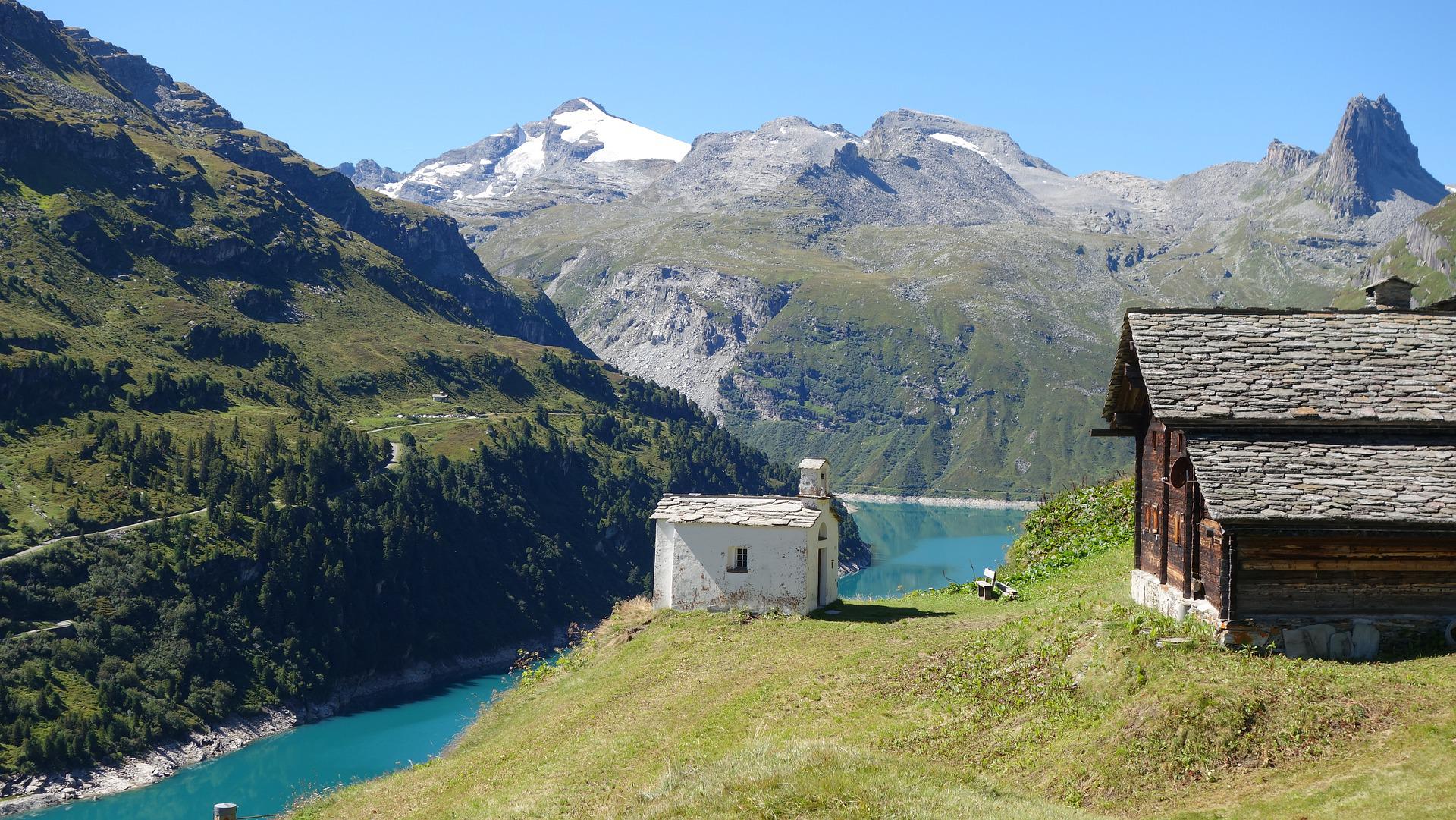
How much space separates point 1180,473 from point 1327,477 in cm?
360

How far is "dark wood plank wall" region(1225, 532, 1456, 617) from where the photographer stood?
24.7 meters

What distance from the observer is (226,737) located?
13800 centimetres

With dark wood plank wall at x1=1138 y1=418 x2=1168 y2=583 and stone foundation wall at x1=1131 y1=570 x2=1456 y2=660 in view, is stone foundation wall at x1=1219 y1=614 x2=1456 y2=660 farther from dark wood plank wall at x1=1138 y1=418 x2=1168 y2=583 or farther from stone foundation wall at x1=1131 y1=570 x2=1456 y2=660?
dark wood plank wall at x1=1138 y1=418 x2=1168 y2=583

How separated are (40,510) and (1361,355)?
526ft

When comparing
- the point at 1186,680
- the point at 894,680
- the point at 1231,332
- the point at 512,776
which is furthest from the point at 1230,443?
the point at 512,776

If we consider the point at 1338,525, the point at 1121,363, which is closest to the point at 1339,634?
the point at 1338,525

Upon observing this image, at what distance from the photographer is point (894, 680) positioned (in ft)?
99.4

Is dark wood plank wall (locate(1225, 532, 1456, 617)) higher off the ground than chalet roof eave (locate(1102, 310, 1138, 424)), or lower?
lower

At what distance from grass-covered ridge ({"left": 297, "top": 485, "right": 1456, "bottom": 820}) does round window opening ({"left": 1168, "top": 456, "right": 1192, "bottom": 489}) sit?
3.39 meters

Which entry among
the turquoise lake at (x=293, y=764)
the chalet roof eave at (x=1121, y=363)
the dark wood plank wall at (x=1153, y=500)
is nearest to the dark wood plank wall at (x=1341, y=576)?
the dark wood plank wall at (x=1153, y=500)

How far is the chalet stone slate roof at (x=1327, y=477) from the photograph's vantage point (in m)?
24.4

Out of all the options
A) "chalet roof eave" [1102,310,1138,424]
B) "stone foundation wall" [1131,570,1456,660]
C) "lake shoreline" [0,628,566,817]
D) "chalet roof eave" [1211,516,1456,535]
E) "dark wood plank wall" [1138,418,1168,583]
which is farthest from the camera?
"lake shoreline" [0,628,566,817]

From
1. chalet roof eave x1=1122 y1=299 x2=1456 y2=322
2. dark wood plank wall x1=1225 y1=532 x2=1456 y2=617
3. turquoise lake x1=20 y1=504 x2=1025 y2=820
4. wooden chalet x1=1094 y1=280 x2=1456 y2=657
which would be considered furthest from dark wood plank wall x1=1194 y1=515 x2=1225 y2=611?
turquoise lake x1=20 y1=504 x2=1025 y2=820

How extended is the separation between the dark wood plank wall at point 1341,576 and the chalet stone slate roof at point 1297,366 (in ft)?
9.71
